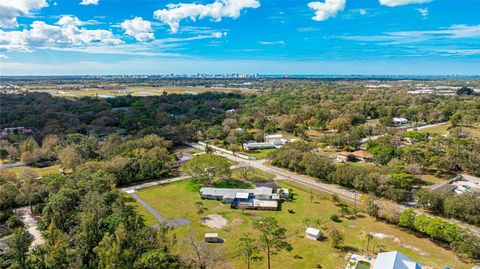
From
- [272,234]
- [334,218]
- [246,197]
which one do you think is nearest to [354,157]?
[334,218]

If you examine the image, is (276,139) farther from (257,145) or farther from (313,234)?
(313,234)

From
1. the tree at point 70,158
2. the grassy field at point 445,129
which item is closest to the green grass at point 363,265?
the tree at point 70,158

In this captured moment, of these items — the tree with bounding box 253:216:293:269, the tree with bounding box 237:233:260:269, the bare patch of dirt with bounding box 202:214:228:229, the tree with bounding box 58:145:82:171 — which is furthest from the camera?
the tree with bounding box 58:145:82:171

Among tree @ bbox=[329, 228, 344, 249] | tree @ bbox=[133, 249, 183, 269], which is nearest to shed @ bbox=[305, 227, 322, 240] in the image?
tree @ bbox=[329, 228, 344, 249]

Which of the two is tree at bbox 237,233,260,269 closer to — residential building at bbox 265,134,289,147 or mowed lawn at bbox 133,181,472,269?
mowed lawn at bbox 133,181,472,269

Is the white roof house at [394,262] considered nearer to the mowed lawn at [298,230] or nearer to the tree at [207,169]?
the mowed lawn at [298,230]
